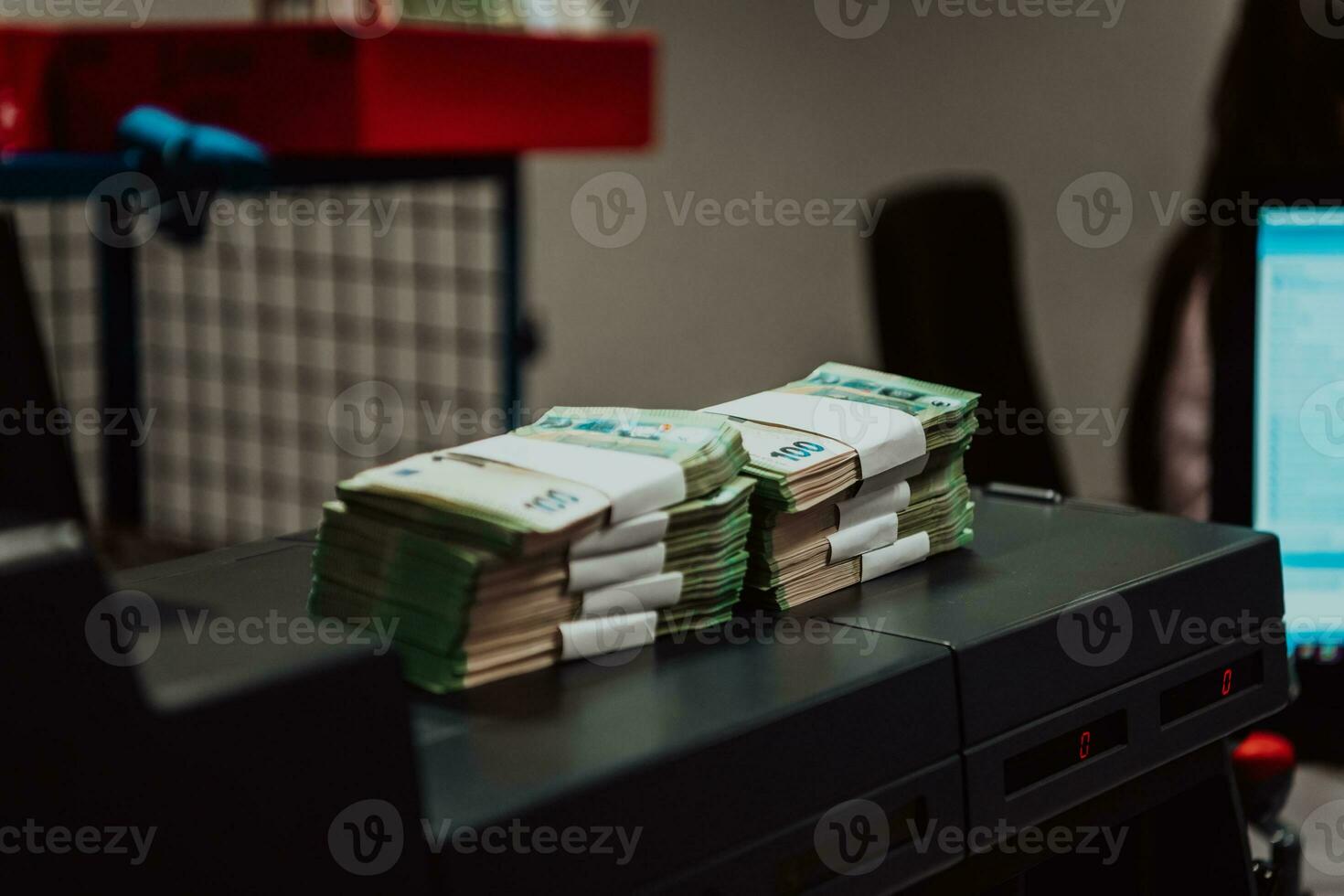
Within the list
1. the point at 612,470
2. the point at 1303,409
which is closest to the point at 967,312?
the point at 1303,409

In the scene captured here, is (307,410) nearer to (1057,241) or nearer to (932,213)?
(932,213)

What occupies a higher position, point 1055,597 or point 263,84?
point 263,84

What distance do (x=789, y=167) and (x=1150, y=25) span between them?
819 millimetres

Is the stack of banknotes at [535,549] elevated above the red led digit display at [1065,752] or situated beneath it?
elevated above

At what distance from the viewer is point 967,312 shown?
81.5 inches

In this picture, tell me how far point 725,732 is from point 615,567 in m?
0.10

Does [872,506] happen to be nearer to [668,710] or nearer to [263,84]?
[668,710]

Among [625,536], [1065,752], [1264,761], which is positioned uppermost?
[625,536]

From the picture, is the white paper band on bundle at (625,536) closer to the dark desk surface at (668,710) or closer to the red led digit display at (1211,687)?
the dark desk surface at (668,710)

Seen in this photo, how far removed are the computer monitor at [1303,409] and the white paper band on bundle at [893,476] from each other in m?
0.52

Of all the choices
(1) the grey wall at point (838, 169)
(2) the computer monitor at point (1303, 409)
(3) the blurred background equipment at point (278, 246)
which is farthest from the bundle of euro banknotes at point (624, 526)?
(1) the grey wall at point (838, 169)

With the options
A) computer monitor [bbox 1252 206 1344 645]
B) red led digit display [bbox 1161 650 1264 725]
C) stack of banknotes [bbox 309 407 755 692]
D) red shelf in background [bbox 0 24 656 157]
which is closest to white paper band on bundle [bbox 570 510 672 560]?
stack of banknotes [bbox 309 407 755 692]

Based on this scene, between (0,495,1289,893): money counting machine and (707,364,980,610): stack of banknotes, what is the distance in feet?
0.05

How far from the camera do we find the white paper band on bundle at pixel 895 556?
0.69 m
